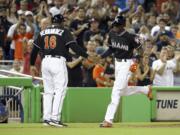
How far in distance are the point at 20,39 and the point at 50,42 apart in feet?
20.2

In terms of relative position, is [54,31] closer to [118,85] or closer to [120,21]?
[120,21]

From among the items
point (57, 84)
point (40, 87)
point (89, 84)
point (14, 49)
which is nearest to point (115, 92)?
point (57, 84)

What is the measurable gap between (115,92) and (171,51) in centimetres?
483

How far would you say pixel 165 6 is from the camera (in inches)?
1038

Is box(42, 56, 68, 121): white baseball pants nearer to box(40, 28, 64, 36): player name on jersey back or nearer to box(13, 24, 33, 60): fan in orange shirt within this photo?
box(40, 28, 64, 36): player name on jersey back

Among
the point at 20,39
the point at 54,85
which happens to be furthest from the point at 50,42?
the point at 20,39

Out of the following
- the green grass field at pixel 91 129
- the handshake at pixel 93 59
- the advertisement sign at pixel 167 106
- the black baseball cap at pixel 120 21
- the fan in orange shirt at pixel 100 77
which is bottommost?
the green grass field at pixel 91 129

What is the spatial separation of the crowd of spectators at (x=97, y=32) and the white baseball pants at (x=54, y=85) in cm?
214

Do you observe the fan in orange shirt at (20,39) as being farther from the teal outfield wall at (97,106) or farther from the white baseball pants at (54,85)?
the white baseball pants at (54,85)

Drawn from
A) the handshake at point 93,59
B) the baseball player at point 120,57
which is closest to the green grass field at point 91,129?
the baseball player at point 120,57

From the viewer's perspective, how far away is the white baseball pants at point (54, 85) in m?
15.8

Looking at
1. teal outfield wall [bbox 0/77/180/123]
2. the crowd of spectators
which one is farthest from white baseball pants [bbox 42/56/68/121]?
the crowd of spectators

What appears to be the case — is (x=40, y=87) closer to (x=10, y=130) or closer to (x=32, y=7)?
(x=10, y=130)

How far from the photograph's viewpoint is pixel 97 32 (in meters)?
22.9
